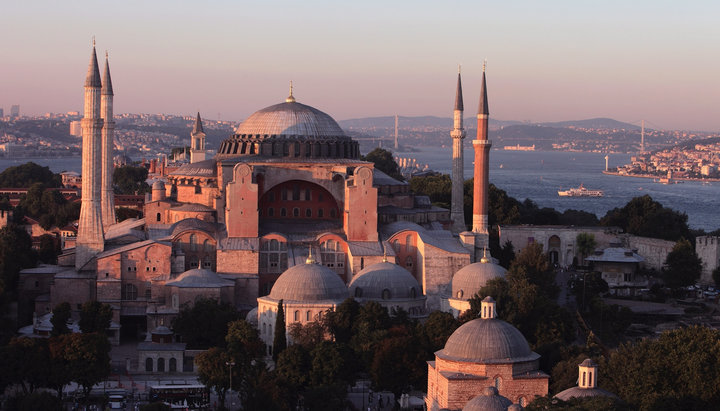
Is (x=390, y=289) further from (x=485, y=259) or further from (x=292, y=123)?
(x=292, y=123)

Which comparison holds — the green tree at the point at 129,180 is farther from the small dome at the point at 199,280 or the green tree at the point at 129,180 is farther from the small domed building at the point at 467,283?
the small domed building at the point at 467,283

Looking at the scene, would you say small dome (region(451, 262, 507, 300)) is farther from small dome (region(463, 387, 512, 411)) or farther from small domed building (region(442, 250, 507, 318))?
small dome (region(463, 387, 512, 411))

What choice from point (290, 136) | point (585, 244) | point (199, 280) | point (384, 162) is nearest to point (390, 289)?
point (199, 280)

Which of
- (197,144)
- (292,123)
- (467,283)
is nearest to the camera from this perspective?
(467,283)

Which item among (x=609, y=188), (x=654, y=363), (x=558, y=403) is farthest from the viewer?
(x=609, y=188)

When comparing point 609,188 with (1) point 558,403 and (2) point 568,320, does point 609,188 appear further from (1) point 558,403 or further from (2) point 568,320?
(1) point 558,403

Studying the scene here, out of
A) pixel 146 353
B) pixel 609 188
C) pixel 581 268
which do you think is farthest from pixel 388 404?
pixel 609 188

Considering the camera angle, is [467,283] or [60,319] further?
[467,283]
